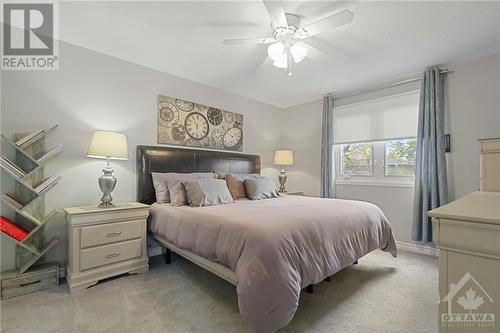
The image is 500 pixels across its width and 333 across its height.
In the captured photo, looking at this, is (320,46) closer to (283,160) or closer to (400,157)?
(400,157)

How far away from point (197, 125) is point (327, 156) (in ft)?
7.45

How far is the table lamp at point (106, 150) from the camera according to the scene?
91.7 inches

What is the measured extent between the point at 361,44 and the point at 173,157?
266cm

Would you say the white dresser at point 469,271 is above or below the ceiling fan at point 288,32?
below

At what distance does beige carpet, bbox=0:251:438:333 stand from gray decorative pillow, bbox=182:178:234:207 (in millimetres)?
769

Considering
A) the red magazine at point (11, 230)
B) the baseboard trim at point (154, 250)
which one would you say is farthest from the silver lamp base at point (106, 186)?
the baseboard trim at point (154, 250)

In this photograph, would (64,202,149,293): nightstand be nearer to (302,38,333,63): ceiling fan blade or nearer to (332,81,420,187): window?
(302,38,333,63): ceiling fan blade

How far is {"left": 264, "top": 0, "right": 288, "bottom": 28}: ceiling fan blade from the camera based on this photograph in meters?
1.58

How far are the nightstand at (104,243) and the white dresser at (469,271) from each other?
246cm

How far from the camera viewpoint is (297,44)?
215 cm

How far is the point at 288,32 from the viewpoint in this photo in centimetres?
205
